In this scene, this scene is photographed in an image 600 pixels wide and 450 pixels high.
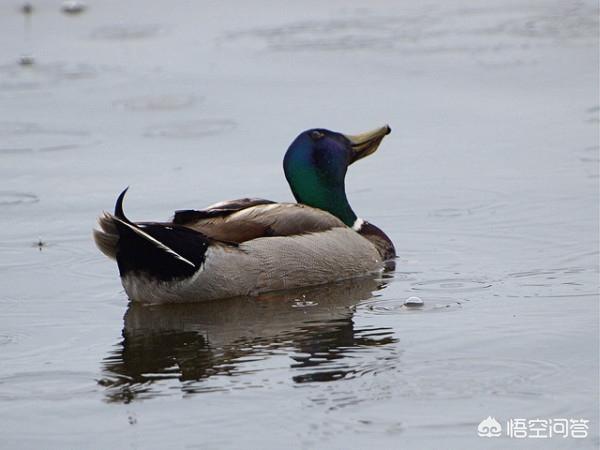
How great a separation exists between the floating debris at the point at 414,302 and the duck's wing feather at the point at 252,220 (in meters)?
1.16

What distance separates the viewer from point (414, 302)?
8.31 m

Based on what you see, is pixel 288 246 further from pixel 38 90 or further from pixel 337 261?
pixel 38 90

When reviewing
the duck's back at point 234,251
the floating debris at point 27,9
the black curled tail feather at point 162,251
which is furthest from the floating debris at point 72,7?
the black curled tail feather at point 162,251

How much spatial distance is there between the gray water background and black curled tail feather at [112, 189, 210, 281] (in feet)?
0.83

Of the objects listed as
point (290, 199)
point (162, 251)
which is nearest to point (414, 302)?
point (162, 251)

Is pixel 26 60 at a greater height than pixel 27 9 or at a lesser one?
lesser

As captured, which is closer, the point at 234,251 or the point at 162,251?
the point at 162,251

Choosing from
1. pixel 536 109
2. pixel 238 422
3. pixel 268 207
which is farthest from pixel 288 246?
pixel 536 109

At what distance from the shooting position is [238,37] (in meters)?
17.2

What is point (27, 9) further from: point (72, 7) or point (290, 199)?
point (290, 199)

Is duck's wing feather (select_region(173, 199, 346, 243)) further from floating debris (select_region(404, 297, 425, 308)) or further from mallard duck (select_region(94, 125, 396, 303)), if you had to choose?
floating debris (select_region(404, 297, 425, 308))

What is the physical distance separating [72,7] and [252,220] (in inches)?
421

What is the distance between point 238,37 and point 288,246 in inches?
333

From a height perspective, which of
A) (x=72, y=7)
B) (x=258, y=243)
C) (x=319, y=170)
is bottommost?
(x=258, y=243)
